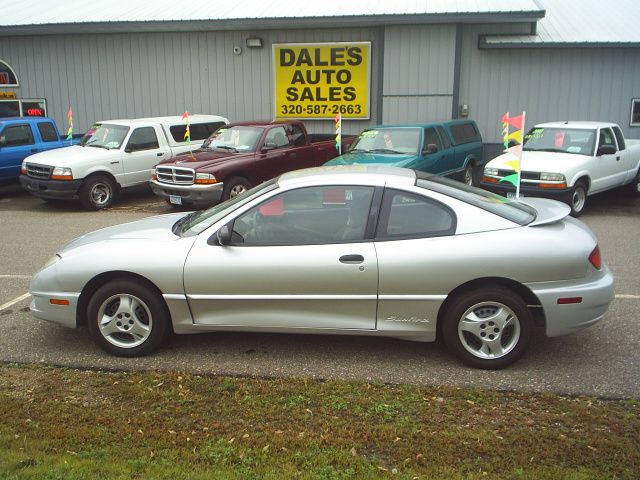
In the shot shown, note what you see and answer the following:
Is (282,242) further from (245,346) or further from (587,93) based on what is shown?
(587,93)

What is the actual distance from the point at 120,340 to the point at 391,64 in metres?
12.4

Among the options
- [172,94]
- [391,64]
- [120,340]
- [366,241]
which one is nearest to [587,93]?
[391,64]

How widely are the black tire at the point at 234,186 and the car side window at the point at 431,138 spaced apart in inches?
138

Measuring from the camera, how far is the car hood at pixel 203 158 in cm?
1166

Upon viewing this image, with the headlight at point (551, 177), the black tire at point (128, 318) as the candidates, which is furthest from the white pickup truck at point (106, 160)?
the black tire at point (128, 318)

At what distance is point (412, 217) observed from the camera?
189 inches

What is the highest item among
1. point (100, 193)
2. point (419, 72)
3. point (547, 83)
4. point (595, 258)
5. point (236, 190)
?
point (419, 72)

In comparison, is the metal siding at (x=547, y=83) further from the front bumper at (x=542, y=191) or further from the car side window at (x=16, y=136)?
the car side window at (x=16, y=136)

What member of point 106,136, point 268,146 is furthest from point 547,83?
point 106,136

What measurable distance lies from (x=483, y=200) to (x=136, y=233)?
2946 mm

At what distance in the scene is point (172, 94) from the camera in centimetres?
1747

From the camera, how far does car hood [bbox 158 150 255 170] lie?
11.7m

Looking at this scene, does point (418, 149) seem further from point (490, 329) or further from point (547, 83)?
point (490, 329)

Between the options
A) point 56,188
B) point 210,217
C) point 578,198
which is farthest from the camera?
point 56,188
